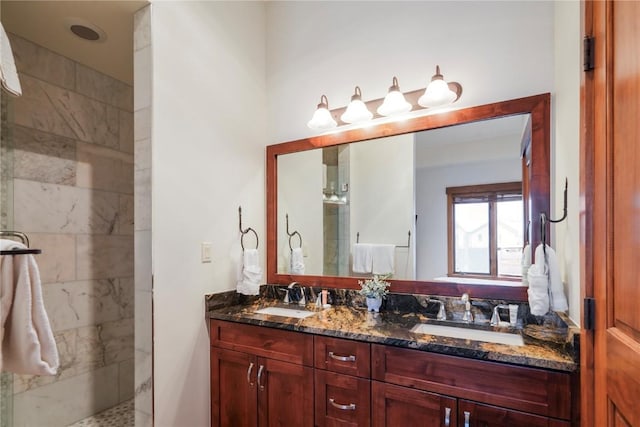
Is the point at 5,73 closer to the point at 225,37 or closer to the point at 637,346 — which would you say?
the point at 225,37

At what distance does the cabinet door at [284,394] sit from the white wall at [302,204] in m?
0.74

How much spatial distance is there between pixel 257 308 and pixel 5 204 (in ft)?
5.29

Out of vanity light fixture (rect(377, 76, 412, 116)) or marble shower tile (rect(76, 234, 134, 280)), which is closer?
vanity light fixture (rect(377, 76, 412, 116))

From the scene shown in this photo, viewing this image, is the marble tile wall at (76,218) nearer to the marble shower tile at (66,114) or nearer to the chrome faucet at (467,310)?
the marble shower tile at (66,114)

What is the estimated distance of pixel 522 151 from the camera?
175cm

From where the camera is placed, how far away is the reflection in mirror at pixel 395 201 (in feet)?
6.01

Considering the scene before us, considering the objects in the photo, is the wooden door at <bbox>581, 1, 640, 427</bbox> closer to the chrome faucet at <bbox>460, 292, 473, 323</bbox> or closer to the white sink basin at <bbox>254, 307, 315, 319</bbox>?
the chrome faucet at <bbox>460, 292, 473, 323</bbox>

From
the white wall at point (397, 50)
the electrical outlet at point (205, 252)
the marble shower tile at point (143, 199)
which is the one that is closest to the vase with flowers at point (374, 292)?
the electrical outlet at point (205, 252)

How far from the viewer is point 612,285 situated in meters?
0.94

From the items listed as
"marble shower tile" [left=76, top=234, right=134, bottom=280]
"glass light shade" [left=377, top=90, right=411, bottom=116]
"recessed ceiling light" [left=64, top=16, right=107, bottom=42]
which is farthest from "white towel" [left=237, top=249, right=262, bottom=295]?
"recessed ceiling light" [left=64, top=16, right=107, bottom=42]

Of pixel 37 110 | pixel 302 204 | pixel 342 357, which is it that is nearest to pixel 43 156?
pixel 37 110

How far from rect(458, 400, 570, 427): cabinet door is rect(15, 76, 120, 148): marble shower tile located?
9.30 feet

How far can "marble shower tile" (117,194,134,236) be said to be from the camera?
8.75 feet

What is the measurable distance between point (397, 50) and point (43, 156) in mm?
2350
